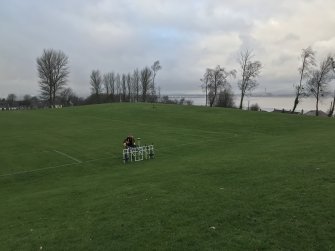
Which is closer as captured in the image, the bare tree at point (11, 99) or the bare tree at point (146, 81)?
the bare tree at point (146, 81)

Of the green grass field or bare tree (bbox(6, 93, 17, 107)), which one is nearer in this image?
the green grass field

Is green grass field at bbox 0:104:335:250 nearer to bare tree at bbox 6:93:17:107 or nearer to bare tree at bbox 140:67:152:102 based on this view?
bare tree at bbox 140:67:152:102

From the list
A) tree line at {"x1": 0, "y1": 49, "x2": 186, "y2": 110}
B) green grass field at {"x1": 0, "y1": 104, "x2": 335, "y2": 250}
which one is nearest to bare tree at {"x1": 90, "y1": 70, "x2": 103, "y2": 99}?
tree line at {"x1": 0, "y1": 49, "x2": 186, "y2": 110}

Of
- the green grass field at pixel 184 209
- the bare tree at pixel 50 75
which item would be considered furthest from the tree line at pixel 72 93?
the green grass field at pixel 184 209

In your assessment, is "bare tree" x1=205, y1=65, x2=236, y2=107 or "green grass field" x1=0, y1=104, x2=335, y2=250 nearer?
"green grass field" x1=0, y1=104, x2=335, y2=250

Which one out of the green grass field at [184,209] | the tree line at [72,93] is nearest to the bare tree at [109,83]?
the tree line at [72,93]

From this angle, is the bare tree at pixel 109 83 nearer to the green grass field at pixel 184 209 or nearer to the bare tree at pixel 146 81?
the bare tree at pixel 146 81

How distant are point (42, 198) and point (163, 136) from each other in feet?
81.5

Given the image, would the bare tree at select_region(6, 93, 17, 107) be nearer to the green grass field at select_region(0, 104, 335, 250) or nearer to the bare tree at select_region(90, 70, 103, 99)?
the bare tree at select_region(90, 70, 103, 99)

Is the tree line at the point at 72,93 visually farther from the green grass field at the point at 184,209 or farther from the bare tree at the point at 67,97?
the green grass field at the point at 184,209

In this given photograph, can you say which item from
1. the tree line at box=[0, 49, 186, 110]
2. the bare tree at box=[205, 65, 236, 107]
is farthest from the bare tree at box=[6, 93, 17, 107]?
the bare tree at box=[205, 65, 236, 107]

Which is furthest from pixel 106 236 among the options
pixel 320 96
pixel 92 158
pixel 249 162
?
pixel 320 96

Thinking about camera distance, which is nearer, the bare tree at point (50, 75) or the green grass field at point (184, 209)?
the green grass field at point (184, 209)

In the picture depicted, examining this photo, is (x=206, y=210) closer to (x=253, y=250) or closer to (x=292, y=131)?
(x=253, y=250)
